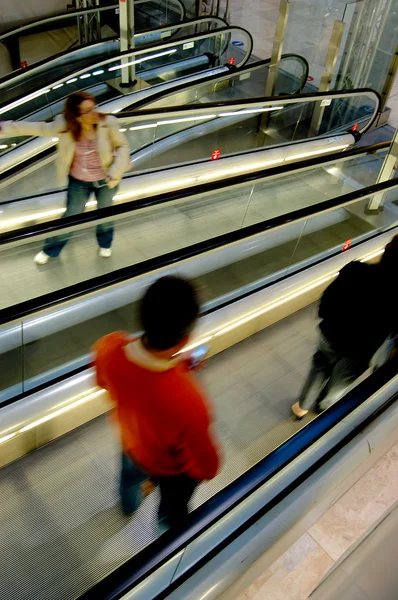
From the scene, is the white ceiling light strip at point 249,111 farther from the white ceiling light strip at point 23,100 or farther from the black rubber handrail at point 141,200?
the white ceiling light strip at point 23,100

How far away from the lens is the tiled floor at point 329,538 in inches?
91.0

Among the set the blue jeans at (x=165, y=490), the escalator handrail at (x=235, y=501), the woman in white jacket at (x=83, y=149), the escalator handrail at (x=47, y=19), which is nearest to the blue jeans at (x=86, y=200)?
the woman in white jacket at (x=83, y=149)

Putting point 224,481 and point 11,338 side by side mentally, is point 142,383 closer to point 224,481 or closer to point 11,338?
point 11,338

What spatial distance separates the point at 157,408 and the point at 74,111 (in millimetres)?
2317

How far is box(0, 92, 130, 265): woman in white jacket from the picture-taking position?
3254 mm

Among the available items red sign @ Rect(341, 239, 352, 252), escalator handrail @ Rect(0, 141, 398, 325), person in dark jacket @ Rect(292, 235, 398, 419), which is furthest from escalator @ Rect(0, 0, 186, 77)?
person in dark jacket @ Rect(292, 235, 398, 419)

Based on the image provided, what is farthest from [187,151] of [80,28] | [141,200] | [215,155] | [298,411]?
[80,28]

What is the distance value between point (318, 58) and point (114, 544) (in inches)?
352

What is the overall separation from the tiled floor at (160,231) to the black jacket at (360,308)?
5.43 ft

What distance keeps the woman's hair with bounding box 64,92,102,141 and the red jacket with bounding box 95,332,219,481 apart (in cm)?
200

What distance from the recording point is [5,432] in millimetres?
2631

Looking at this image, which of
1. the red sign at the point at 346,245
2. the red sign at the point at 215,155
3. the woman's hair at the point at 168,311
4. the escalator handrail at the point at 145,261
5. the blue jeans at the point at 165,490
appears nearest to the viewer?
the woman's hair at the point at 168,311

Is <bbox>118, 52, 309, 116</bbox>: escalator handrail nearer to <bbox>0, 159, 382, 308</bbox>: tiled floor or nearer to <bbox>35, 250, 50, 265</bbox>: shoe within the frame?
<bbox>0, 159, 382, 308</bbox>: tiled floor

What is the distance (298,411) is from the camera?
10.6ft
